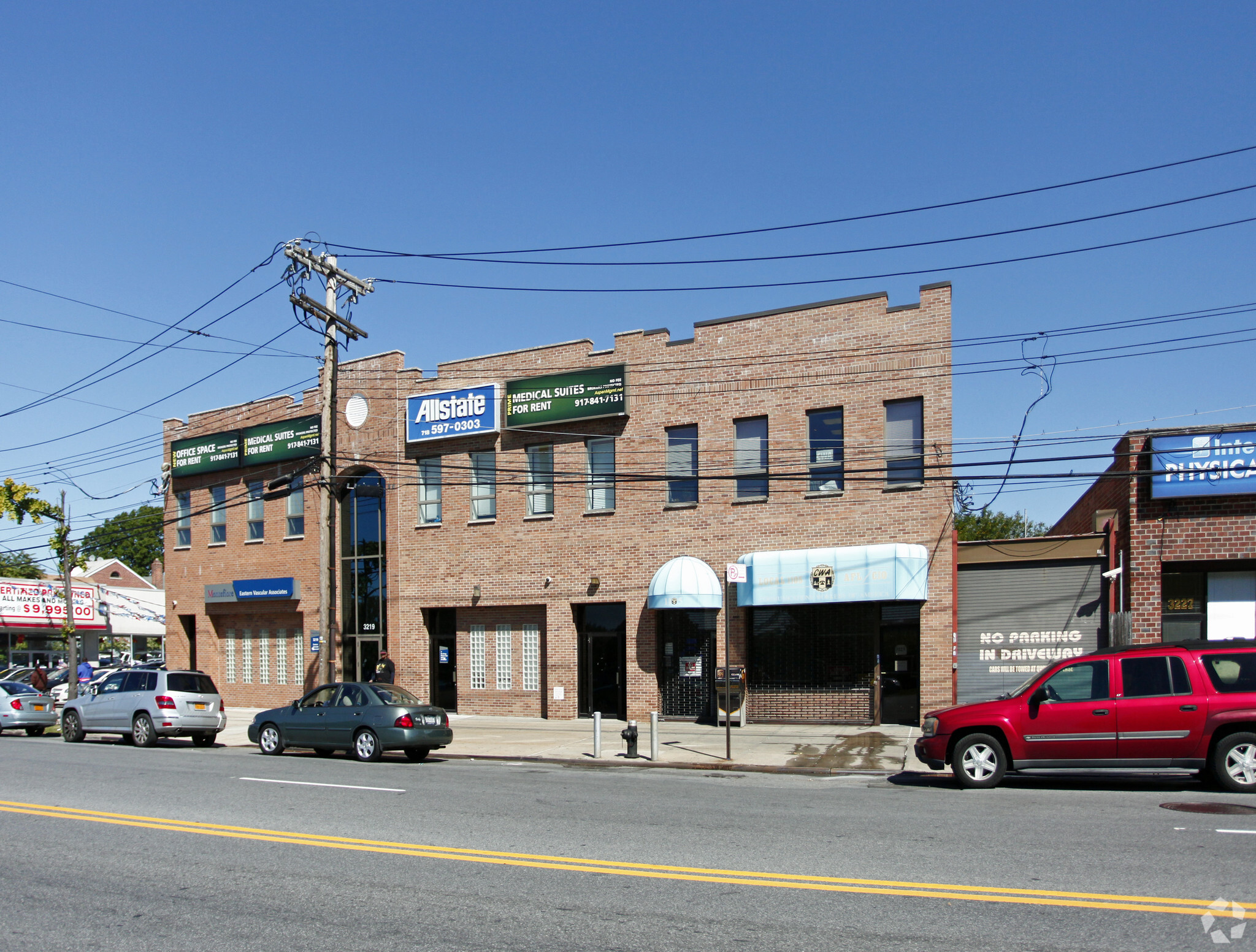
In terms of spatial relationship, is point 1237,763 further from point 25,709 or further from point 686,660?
point 25,709

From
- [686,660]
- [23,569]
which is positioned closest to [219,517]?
[686,660]

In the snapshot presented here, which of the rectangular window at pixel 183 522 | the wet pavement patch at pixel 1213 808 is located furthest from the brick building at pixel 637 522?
the wet pavement patch at pixel 1213 808

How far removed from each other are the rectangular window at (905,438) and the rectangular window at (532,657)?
1009cm

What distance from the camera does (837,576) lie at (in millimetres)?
21453

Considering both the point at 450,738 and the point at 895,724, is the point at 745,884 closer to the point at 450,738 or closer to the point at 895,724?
the point at 450,738

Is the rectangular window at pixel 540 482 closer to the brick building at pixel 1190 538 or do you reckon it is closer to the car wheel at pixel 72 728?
the car wheel at pixel 72 728

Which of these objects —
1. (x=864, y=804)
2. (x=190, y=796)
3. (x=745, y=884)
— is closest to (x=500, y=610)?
(x=190, y=796)

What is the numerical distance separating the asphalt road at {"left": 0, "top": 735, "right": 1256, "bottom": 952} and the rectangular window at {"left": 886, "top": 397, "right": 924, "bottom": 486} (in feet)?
29.0

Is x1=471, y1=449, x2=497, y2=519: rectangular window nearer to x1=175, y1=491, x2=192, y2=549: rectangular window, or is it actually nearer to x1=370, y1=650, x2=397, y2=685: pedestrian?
x1=370, y1=650, x2=397, y2=685: pedestrian

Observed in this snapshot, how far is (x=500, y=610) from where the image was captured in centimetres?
2705

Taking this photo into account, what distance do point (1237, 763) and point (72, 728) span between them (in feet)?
75.2

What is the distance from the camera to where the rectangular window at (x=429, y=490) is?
28.1 m

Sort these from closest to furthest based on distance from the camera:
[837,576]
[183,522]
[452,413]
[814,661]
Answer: [837,576] → [814,661] → [452,413] → [183,522]

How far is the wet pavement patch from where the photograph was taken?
1081 centimetres
